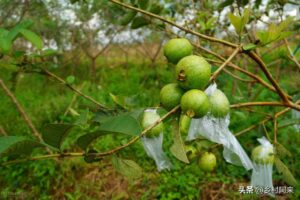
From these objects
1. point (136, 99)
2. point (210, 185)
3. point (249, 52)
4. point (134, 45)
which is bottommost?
point (210, 185)

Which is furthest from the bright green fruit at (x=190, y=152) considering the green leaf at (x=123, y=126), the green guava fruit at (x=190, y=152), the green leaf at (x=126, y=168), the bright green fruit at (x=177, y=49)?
the green leaf at (x=123, y=126)

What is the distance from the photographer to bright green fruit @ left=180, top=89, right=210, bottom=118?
28.9 inches

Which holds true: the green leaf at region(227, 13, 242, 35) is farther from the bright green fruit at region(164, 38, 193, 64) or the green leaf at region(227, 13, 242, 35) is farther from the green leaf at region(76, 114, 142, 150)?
the green leaf at region(76, 114, 142, 150)

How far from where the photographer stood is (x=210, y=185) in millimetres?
2268

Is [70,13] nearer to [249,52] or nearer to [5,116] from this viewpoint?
[5,116]

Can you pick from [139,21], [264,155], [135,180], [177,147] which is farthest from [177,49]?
[135,180]

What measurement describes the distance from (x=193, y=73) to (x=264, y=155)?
77 cm

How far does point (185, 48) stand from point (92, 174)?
5.71 feet

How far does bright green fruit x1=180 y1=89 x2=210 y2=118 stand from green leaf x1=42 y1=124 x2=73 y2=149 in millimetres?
225

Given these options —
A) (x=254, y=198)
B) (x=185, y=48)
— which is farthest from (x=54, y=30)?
(x=185, y=48)

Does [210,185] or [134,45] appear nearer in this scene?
[210,185]

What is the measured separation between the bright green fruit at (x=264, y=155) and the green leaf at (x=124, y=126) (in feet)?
2.71

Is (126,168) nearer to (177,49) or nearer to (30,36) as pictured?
(177,49)

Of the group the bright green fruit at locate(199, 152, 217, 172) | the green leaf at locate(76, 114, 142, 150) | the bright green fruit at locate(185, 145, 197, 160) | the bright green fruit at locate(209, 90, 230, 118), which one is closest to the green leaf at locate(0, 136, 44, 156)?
the green leaf at locate(76, 114, 142, 150)
